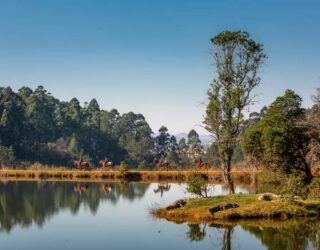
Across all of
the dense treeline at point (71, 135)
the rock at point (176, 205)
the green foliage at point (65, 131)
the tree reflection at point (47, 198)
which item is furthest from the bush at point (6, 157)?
→ the rock at point (176, 205)

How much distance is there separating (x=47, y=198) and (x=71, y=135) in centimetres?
5423

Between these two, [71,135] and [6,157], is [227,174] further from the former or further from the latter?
[71,135]

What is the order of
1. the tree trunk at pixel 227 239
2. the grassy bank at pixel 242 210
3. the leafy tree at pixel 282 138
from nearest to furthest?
the tree trunk at pixel 227 239
the grassy bank at pixel 242 210
the leafy tree at pixel 282 138

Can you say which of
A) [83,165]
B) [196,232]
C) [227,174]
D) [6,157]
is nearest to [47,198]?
[227,174]

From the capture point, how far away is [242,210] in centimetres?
2302

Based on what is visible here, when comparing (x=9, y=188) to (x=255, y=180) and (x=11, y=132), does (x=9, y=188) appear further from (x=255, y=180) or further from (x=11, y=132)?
(x=11, y=132)

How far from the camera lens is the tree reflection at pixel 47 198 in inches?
954

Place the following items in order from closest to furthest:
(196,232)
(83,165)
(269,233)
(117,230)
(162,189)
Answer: (269,233) < (196,232) < (117,230) < (162,189) < (83,165)

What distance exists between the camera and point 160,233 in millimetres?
19797

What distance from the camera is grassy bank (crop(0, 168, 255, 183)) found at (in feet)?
141

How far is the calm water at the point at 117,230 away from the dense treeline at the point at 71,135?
36.5 metres

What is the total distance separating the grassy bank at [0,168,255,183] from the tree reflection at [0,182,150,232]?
4.78 meters

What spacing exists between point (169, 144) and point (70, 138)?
18873mm

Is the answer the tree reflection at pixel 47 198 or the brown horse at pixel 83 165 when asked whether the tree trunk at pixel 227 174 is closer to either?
Result: the tree reflection at pixel 47 198
